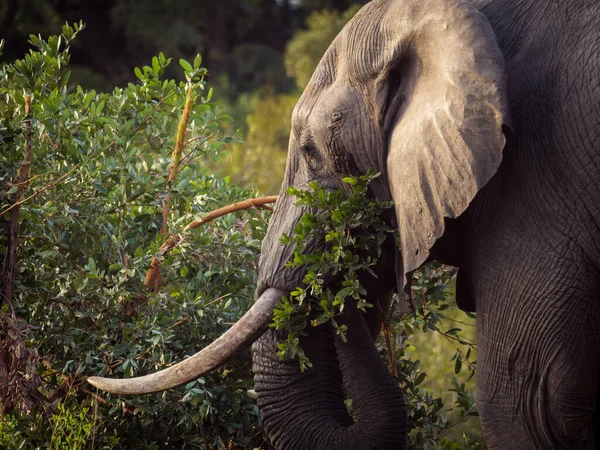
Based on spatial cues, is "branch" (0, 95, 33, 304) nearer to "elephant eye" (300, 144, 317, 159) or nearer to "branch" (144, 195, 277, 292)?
"branch" (144, 195, 277, 292)

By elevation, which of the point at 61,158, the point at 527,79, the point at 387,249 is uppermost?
the point at 61,158

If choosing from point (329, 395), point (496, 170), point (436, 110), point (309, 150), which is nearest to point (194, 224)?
point (309, 150)

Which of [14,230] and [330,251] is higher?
[14,230]

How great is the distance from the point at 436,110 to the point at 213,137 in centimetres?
130

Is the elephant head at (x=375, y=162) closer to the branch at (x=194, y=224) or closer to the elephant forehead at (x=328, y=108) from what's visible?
the elephant forehead at (x=328, y=108)

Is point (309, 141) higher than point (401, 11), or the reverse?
point (401, 11)

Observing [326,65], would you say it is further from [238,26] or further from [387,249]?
[238,26]

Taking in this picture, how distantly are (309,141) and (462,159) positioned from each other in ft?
2.02

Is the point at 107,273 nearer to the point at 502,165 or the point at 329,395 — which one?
the point at 329,395

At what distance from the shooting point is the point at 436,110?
106 inches

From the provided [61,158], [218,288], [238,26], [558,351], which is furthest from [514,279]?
[238,26]

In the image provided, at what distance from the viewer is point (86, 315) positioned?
3445 mm

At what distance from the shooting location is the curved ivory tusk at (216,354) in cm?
306

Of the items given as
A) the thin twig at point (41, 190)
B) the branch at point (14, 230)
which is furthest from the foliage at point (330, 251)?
the branch at point (14, 230)
